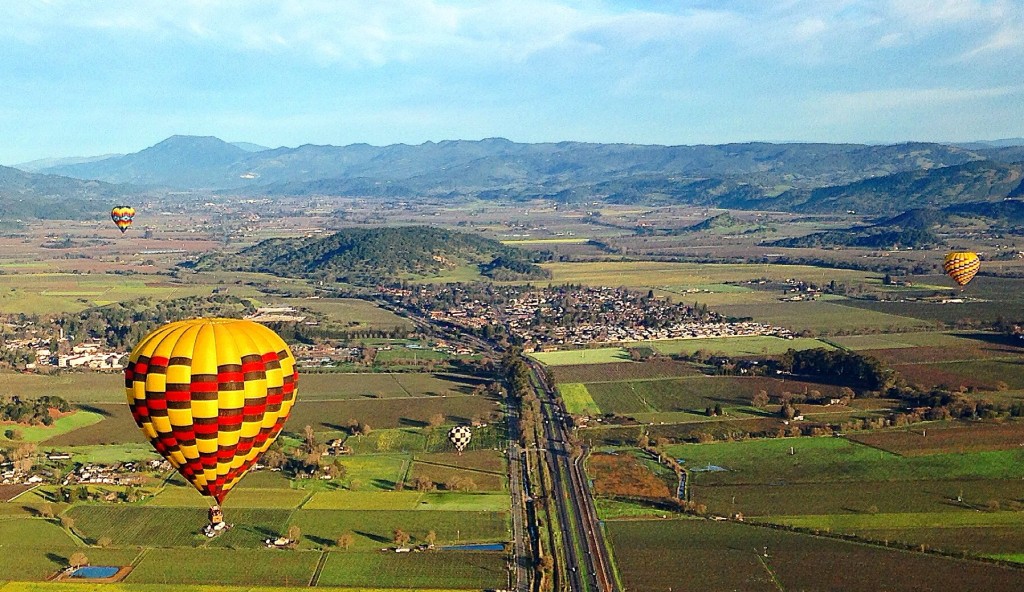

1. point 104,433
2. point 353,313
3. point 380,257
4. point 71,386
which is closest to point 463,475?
point 104,433

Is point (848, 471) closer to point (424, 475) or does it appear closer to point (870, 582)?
point (870, 582)

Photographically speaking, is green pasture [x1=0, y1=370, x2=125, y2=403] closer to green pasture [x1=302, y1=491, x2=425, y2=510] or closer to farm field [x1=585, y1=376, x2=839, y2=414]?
green pasture [x1=302, y1=491, x2=425, y2=510]

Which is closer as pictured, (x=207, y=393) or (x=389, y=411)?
(x=207, y=393)

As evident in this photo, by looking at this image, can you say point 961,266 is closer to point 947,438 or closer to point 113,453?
point 947,438

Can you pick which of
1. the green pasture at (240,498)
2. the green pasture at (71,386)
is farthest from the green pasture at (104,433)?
the green pasture at (240,498)

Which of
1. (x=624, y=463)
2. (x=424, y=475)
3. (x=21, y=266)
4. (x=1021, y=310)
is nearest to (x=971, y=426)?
(x=624, y=463)

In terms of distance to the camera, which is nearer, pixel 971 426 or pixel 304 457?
pixel 304 457

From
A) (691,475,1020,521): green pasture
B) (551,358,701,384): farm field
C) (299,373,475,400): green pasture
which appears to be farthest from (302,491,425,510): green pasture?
(551,358,701,384): farm field
